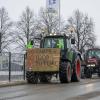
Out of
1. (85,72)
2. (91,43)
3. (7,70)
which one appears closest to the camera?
(7,70)

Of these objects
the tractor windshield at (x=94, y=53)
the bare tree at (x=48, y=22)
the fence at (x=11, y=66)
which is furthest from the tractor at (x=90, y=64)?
the bare tree at (x=48, y=22)

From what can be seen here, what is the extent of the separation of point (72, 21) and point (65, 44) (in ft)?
171

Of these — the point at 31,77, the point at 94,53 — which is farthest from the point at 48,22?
the point at 31,77

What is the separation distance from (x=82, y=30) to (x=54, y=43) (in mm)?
49216

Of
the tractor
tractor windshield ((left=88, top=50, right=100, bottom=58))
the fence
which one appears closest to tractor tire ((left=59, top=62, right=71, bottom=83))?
the fence

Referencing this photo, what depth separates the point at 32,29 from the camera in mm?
72062

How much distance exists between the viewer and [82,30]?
77688 millimetres

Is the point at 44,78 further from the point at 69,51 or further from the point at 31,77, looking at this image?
the point at 69,51

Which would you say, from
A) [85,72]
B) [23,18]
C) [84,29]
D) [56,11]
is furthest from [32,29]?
[85,72]

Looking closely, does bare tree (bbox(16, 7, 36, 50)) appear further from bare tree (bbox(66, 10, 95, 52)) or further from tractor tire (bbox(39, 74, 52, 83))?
tractor tire (bbox(39, 74, 52, 83))

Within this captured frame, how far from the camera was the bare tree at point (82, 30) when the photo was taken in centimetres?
7612

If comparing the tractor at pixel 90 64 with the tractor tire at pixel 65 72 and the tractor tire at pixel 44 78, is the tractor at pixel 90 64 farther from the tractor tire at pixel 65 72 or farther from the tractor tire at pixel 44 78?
the tractor tire at pixel 65 72

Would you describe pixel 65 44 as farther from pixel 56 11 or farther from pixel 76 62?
pixel 56 11

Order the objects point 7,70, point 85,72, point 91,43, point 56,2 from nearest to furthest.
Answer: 1. point 7,70
2. point 85,72
3. point 56,2
4. point 91,43
